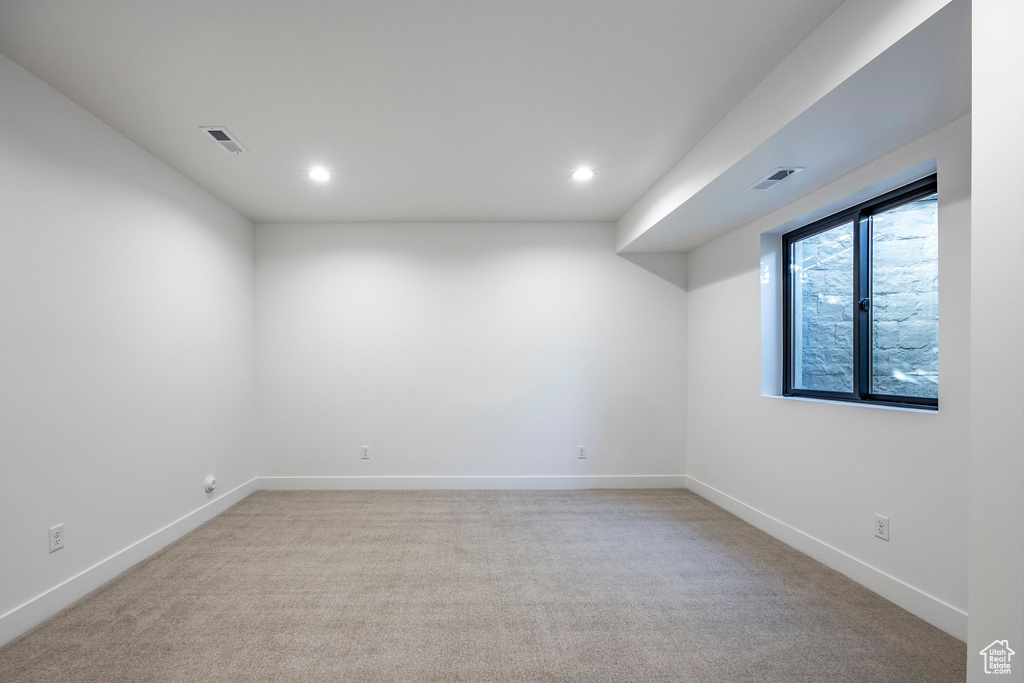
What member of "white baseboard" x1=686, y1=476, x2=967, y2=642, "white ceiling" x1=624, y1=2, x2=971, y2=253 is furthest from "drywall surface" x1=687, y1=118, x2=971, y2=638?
"white ceiling" x1=624, y1=2, x2=971, y2=253

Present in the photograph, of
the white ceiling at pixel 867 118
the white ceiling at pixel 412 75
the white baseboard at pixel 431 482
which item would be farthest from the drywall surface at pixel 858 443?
the white baseboard at pixel 431 482

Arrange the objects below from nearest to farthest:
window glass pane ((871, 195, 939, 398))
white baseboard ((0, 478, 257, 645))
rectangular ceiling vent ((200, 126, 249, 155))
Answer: white baseboard ((0, 478, 257, 645)) < window glass pane ((871, 195, 939, 398)) < rectangular ceiling vent ((200, 126, 249, 155))

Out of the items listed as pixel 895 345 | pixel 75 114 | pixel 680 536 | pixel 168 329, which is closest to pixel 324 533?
pixel 168 329

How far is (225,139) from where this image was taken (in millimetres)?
3016

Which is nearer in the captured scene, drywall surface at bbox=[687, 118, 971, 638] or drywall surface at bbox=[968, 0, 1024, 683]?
drywall surface at bbox=[968, 0, 1024, 683]

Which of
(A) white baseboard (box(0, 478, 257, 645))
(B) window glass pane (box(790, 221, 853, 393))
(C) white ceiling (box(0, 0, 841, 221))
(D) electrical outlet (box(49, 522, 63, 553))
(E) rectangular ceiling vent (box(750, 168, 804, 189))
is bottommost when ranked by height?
(A) white baseboard (box(0, 478, 257, 645))

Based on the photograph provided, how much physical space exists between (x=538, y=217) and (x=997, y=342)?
379 cm

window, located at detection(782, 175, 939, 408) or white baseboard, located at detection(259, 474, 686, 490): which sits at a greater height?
window, located at detection(782, 175, 939, 408)

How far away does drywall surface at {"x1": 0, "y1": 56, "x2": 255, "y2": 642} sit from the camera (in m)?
2.26

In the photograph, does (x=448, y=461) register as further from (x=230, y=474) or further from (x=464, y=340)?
(x=230, y=474)

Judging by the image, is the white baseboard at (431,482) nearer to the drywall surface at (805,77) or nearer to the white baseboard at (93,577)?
the white baseboard at (93,577)

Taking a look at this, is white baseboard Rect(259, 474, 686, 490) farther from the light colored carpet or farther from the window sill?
the window sill

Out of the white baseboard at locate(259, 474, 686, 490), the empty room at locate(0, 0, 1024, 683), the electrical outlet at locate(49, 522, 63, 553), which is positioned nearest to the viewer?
the empty room at locate(0, 0, 1024, 683)

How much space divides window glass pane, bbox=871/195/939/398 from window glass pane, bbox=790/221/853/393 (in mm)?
215
